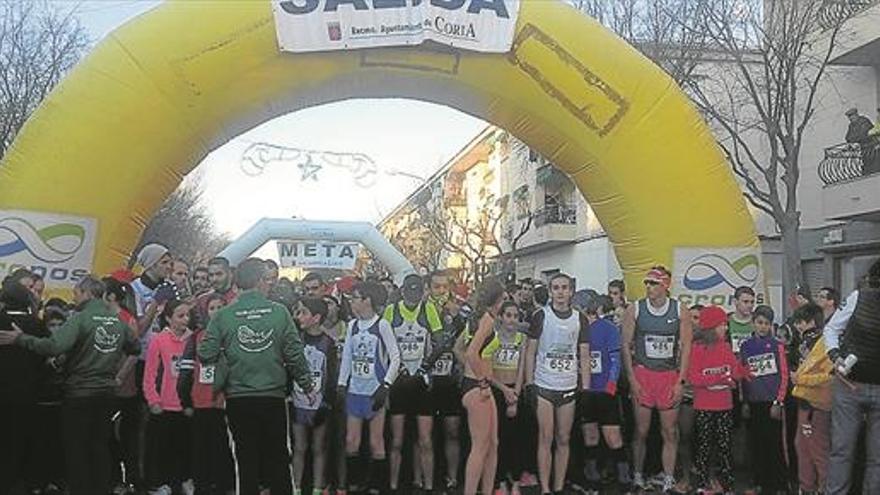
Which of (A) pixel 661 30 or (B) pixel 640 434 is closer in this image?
(B) pixel 640 434

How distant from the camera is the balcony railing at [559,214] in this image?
39000 mm

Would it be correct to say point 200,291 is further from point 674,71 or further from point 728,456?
point 674,71

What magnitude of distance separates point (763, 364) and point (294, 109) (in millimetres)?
5511

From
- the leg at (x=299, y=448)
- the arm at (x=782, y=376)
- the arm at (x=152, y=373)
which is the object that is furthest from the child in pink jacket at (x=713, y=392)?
the arm at (x=152, y=373)

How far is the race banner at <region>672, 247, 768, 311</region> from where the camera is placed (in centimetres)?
1038

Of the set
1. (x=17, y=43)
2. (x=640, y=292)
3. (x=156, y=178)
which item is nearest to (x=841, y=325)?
(x=640, y=292)

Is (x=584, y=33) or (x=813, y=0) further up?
(x=813, y=0)

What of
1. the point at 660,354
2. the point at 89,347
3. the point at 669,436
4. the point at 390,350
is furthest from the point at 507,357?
the point at 89,347

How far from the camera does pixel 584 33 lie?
1045 centimetres

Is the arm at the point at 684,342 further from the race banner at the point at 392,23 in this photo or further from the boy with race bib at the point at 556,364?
the race banner at the point at 392,23

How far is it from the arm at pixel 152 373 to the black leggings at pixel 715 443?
4.71 m

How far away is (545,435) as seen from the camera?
27.3 feet

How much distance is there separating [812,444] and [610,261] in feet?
82.6

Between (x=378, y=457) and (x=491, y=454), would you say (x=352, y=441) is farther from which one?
(x=491, y=454)
